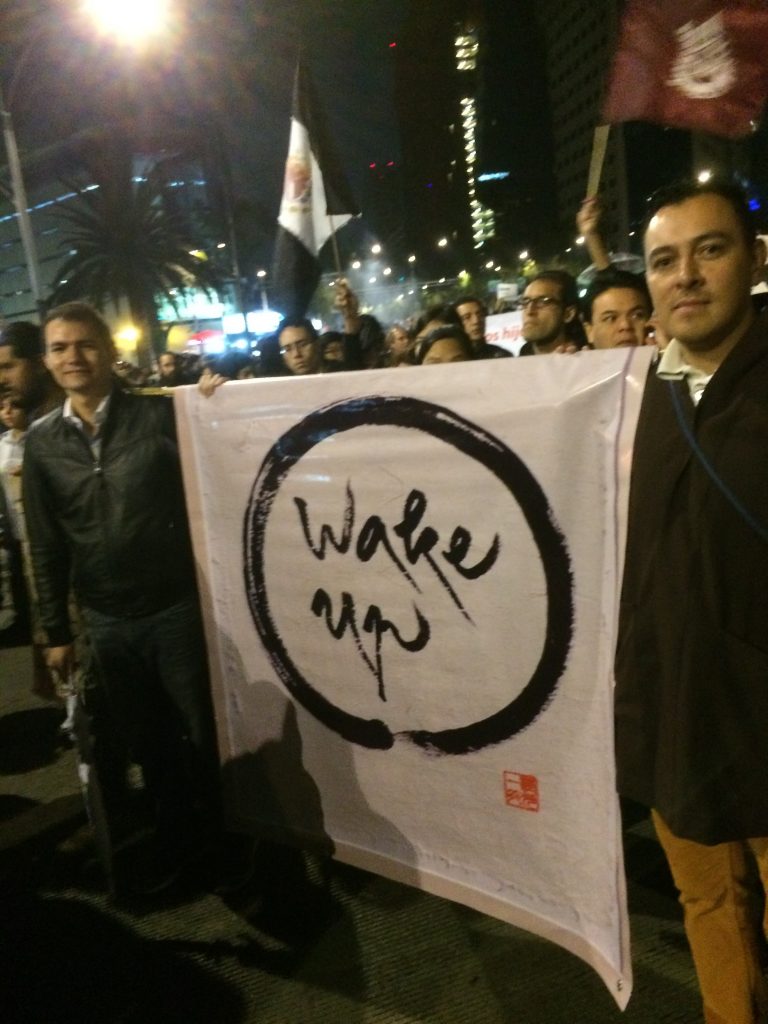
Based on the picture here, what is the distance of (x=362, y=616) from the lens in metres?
2.13

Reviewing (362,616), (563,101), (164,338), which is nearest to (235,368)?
(362,616)

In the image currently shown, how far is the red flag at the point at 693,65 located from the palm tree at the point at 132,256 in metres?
30.6

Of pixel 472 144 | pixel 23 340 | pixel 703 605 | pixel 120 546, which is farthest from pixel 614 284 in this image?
pixel 472 144

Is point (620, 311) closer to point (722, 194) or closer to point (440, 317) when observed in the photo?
point (722, 194)

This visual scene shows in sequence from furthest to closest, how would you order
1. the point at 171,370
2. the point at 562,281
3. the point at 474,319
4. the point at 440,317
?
the point at 171,370 → the point at 474,319 → the point at 440,317 → the point at 562,281

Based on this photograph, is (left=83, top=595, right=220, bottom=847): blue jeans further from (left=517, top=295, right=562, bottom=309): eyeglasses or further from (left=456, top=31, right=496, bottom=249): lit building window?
(left=456, top=31, right=496, bottom=249): lit building window

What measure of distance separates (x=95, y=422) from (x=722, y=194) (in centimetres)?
189

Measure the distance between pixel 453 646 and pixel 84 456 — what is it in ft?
4.41

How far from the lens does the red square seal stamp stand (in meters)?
1.90

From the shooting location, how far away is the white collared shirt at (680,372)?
1.50 meters

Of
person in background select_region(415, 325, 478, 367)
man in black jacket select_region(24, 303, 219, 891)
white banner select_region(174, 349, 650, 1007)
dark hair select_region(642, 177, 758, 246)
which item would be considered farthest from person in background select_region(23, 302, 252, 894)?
dark hair select_region(642, 177, 758, 246)

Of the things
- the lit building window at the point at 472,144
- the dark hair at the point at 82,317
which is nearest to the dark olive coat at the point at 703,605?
the dark hair at the point at 82,317

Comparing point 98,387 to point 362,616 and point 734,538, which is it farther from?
point 734,538

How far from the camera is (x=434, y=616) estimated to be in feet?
Answer: 6.54
